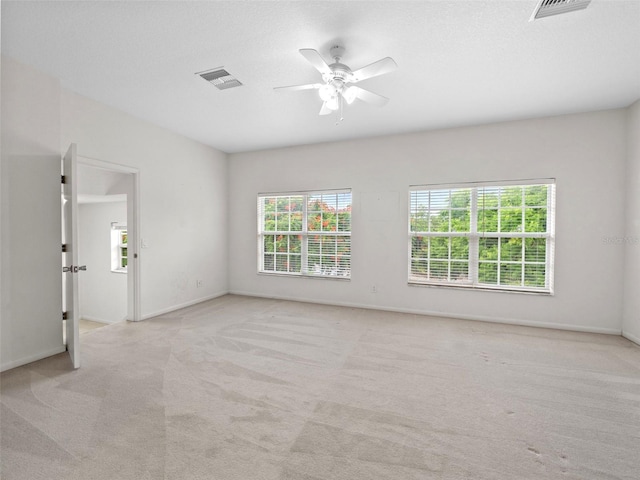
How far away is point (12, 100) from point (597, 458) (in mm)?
5090

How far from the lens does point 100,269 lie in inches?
243

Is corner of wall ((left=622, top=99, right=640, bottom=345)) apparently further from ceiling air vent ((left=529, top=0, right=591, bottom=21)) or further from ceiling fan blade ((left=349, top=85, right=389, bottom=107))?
ceiling fan blade ((left=349, top=85, right=389, bottom=107))

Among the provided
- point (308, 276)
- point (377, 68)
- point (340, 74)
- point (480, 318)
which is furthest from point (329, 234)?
point (377, 68)

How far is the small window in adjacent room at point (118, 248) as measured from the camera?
6.00 metres

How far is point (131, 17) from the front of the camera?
2174 millimetres

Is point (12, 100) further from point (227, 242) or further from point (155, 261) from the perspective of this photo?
point (227, 242)

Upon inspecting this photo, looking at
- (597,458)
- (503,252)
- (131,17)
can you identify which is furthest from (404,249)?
(131,17)

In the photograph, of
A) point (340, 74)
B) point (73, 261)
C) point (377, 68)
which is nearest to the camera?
point (377, 68)

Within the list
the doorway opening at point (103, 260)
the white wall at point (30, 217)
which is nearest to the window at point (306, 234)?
the doorway opening at point (103, 260)

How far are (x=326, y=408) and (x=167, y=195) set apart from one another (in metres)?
3.88

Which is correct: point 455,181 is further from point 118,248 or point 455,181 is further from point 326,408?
point 118,248

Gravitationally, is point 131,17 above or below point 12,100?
above

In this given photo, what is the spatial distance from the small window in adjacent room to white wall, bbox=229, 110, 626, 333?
226cm

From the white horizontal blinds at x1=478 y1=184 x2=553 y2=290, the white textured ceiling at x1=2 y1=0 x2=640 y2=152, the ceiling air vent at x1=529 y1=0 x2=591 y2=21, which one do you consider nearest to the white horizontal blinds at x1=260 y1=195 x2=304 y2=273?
the white textured ceiling at x1=2 y1=0 x2=640 y2=152
